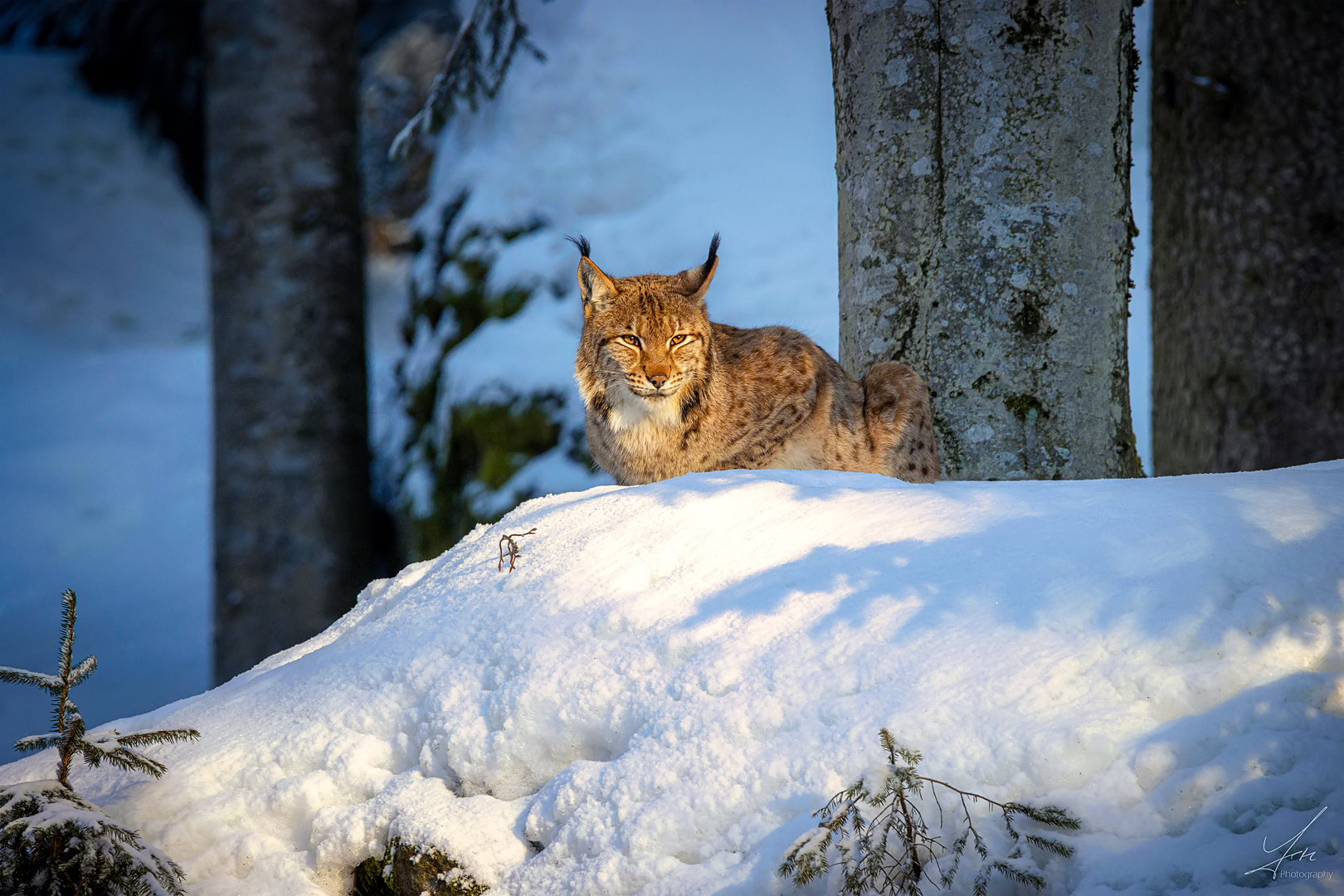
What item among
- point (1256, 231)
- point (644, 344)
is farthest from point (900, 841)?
point (1256, 231)

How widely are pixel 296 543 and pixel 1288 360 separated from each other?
22.4ft

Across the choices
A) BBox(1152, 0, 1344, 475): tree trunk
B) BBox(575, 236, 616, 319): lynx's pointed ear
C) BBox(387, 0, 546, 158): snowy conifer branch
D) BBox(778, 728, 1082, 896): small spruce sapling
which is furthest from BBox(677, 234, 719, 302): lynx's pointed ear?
BBox(1152, 0, 1344, 475): tree trunk

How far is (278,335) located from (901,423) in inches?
214

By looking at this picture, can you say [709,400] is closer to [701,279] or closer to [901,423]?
[701,279]

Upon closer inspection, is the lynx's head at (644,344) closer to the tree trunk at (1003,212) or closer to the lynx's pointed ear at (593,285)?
the lynx's pointed ear at (593,285)

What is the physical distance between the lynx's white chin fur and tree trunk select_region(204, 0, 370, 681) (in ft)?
14.5

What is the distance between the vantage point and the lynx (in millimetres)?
3473

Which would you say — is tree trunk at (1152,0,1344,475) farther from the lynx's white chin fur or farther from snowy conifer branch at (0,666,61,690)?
snowy conifer branch at (0,666,61,690)

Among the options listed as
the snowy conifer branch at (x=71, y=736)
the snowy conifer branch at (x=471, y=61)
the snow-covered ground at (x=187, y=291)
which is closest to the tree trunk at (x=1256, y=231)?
the snow-covered ground at (x=187, y=291)

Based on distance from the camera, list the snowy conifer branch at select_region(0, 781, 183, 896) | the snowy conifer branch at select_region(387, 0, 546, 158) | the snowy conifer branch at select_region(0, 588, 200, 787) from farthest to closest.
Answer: the snowy conifer branch at select_region(387, 0, 546, 158)
the snowy conifer branch at select_region(0, 588, 200, 787)
the snowy conifer branch at select_region(0, 781, 183, 896)

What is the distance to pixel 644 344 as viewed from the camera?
3.43 m

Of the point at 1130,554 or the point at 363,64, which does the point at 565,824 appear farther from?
the point at 363,64

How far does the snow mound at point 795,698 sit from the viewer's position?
64.3 inches

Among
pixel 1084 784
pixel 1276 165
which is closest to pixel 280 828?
pixel 1084 784
